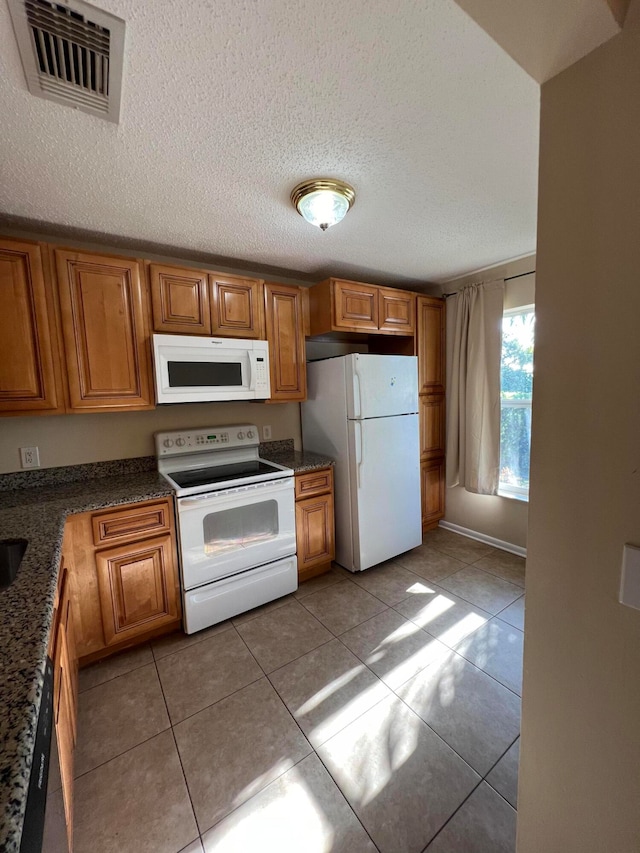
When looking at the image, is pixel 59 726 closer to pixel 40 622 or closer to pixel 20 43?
pixel 40 622

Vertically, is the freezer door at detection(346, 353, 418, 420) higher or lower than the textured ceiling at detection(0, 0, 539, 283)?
lower

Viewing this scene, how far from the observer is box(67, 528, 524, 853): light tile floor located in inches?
46.4

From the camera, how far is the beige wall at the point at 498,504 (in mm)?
2725

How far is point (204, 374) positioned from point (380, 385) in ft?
4.18

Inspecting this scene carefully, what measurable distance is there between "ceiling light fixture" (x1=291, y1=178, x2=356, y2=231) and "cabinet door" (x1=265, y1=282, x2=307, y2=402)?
35.1 inches

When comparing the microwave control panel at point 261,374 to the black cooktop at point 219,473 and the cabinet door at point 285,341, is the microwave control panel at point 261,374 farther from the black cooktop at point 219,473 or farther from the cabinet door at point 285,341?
the black cooktop at point 219,473

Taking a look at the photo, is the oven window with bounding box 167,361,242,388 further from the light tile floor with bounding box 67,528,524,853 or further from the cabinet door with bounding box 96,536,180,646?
the light tile floor with bounding box 67,528,524,853

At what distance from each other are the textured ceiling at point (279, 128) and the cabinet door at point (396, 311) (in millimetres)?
734

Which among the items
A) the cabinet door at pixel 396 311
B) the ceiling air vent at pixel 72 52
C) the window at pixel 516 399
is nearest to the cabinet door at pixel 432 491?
the window at pixel 516 399

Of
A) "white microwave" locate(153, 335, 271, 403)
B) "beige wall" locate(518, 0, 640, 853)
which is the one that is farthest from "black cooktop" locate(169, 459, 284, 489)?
"beige wall" locate(518, 0, 640, 853)

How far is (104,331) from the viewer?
2014 millimetres

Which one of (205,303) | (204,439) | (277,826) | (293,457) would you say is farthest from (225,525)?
(205,303)

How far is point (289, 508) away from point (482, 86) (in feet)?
7.33

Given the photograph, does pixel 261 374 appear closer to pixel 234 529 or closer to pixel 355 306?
pixel 355 306
